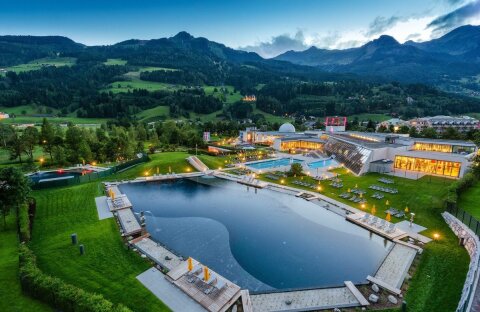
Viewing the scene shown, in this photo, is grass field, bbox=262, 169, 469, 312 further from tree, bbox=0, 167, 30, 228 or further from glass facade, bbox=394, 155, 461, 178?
tree, bbox=0, 167, 30, 228

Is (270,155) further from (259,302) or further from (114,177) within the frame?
(259,302)

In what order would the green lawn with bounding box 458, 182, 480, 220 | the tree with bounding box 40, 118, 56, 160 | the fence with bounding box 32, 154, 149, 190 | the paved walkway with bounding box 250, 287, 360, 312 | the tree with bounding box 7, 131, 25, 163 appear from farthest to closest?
the tree with bounding box 40, 118, 56, 160 → the tree with bounding box 7, 131, 25, 163 → the fence with bounding box 32, 154, 149, 190 → the green lawn with bounding box 458, 182, 480, 220 → the paved walkway with bounding box 250, 287, 360, 312

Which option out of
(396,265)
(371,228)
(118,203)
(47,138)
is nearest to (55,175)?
(47,138)

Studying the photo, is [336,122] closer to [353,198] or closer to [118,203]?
[353,198]

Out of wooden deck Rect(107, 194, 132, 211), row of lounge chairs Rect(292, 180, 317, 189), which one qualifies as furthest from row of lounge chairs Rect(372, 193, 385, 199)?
wooden deck Rect(107, 194, 132, 211)

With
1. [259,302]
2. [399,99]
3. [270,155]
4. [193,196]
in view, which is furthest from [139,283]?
[399,99]

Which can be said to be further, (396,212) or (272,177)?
(272,177)
